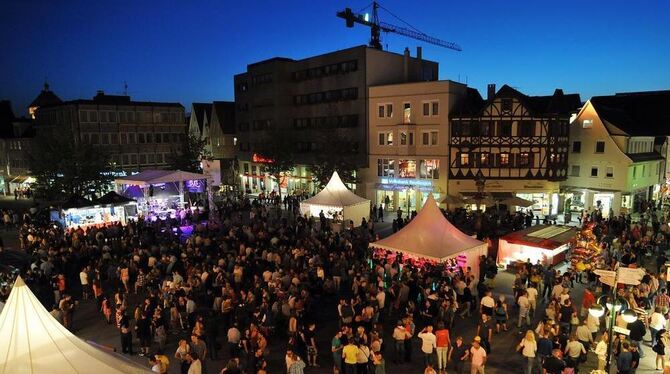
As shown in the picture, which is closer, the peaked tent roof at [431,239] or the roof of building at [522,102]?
the peaked tent roof at [431,239]

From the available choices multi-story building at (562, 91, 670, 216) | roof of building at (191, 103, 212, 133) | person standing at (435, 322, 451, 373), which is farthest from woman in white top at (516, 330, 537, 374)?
roof of building at (191, 103, 212, 133)

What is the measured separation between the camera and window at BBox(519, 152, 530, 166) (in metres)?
30.9

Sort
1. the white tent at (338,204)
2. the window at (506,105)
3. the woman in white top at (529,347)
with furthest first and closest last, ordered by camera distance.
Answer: the window at (506,105) → the white tent at (338,204) → the woman in white top at (529,347)

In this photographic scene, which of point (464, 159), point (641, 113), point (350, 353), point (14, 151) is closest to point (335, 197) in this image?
point (464, 159)

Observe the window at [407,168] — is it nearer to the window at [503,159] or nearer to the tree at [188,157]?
the window at [503,159]

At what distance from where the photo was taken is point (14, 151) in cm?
5206

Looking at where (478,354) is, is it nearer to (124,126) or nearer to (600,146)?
(600,146)

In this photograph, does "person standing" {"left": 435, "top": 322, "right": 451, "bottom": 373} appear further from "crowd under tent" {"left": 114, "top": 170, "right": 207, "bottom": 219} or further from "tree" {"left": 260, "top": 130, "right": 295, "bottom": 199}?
"tree" {"left": 260, "top": 130, "right": 295, "bottom": 199}

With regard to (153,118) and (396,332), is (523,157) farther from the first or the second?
(153,118)

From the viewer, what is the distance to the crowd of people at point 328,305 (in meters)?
10.3

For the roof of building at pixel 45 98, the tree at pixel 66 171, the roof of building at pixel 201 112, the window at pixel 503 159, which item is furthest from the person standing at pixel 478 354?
the roof of building at pixel 45 98

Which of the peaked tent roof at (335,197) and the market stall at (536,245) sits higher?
the peaked tent roof at (335,197)

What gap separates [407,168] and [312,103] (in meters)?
12.3

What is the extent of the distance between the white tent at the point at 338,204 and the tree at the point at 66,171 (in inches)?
642
